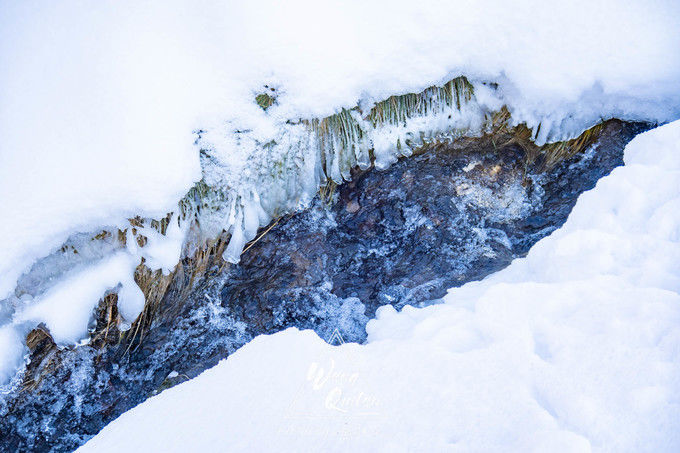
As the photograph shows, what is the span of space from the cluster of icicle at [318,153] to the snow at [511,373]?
81 cm

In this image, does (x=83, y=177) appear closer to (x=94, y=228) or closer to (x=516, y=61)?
(x=94, y=228)

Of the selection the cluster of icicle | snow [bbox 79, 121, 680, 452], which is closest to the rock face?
the cluster of icicle

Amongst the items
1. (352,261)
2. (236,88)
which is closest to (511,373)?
(352,261)

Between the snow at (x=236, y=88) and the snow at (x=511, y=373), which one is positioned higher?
the snow at (x=236, y=88)

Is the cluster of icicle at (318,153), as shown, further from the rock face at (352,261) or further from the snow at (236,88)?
the rock face at (352,261)

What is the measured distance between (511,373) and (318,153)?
1.50 metres

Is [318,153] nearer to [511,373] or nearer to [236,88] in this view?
[236,88]

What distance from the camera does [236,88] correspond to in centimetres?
223

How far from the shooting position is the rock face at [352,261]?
2.42 m

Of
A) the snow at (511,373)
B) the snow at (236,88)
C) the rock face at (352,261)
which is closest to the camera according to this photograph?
the snow at (511,373)

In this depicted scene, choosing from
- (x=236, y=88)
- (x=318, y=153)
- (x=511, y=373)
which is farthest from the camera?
(x=318, y=153)

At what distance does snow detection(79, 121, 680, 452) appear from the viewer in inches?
48.0

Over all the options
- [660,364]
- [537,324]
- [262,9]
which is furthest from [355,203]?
[660,364]

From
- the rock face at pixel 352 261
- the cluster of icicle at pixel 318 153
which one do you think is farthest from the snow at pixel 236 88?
the rock face at pixel 352 261
